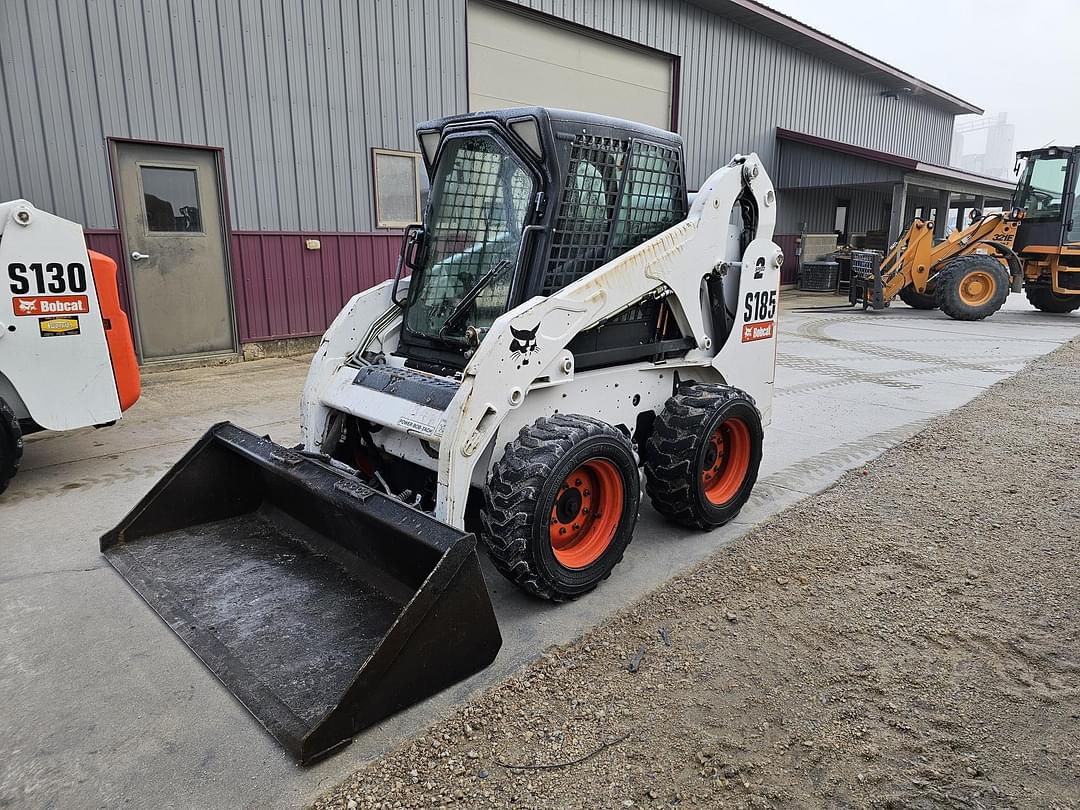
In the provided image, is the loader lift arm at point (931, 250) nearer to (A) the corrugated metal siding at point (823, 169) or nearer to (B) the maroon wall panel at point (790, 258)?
(A) the corrugated metal siding at point (823, 169)

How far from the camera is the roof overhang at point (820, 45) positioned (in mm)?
14984

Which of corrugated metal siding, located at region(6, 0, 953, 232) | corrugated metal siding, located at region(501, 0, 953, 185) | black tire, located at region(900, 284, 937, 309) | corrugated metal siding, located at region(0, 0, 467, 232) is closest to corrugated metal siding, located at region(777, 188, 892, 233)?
corrugated metal siding, located at region(501, 0, 953, 185)

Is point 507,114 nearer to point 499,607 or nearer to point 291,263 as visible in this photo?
point 499,607

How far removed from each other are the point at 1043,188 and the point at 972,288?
2253 millimetres

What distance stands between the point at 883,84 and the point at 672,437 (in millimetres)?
22616

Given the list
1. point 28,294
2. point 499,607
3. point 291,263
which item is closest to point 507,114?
point 499,607

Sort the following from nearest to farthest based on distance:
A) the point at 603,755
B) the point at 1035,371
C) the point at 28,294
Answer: the point at 603,755
the point at 28,294
the point at 1035,371

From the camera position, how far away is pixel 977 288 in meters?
13.7

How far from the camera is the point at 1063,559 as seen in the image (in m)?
3.71

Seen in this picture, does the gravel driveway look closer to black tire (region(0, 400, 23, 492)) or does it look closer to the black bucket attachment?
the black bucket attachment

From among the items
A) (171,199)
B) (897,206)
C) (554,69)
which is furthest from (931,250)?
(171,199)

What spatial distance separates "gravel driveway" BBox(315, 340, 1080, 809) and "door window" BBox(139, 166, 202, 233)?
7142 mm

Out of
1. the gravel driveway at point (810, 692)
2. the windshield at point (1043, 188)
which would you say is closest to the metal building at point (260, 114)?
the gravel driveway at point (810, 692)

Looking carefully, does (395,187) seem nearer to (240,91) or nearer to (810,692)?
(240,91)
